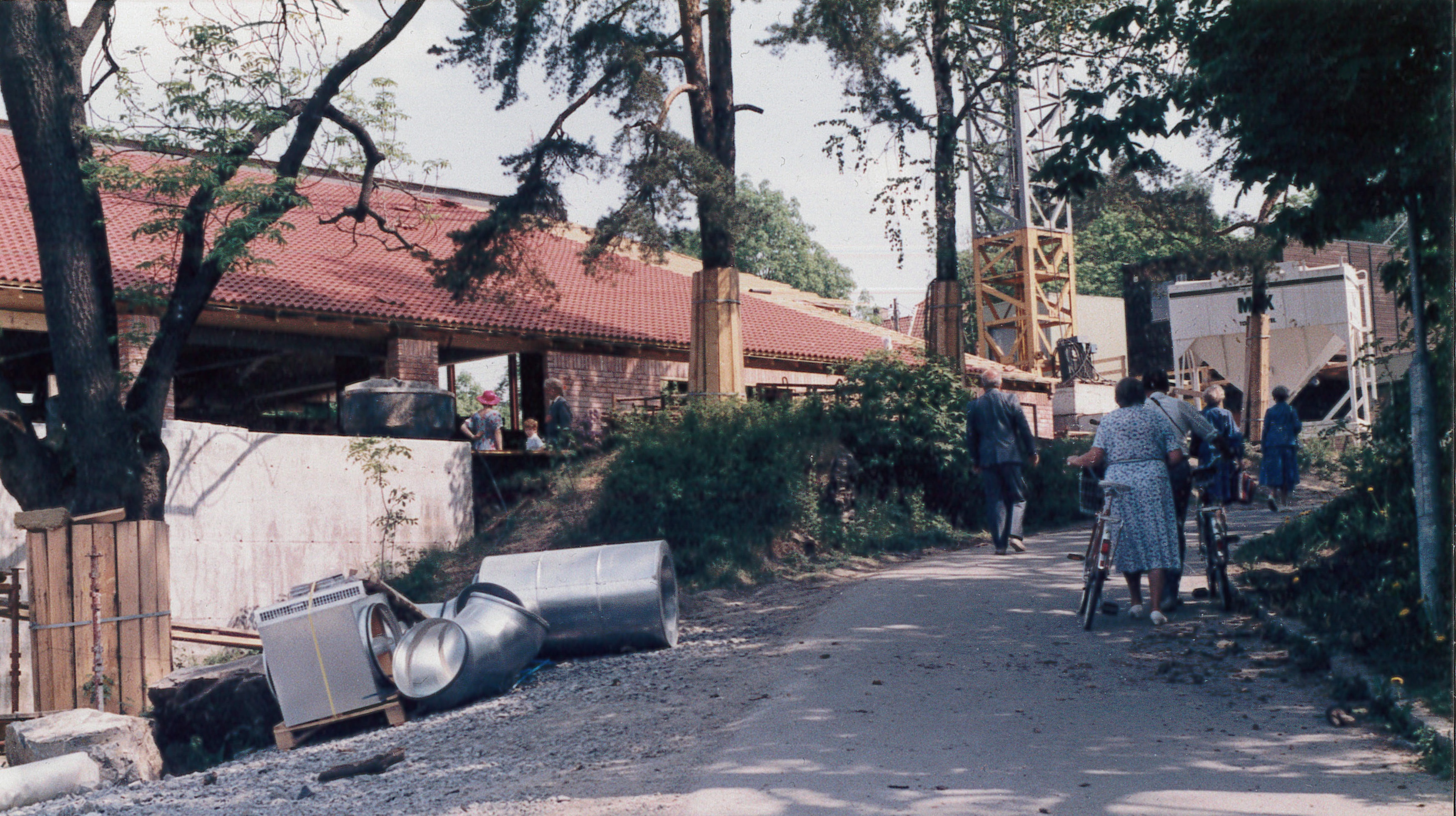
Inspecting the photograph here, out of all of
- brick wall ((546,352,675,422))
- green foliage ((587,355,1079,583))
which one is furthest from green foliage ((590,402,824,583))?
brick wall ((546,352,675,422))

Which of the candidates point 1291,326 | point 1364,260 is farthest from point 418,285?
point 1364,260

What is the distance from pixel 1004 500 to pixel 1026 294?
80.5ft

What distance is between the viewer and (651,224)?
55.5ft

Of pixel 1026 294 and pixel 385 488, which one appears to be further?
pixel 1026 294

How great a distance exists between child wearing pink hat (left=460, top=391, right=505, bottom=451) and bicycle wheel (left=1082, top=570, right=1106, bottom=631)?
34.8 ft

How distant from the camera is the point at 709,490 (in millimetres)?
14562

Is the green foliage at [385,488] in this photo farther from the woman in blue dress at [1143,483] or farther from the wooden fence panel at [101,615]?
the woman in blue dress at [1143,483]

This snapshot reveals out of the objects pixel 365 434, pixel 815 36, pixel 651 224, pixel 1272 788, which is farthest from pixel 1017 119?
pixel 1272 788

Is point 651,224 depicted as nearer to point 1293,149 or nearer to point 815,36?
point 815,36

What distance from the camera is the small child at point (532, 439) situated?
1847 centimetres

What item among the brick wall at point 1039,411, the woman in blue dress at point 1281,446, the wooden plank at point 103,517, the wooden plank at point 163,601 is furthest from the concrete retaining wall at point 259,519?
the brick wall at point 1039,411

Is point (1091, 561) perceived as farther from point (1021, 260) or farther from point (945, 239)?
point (1021, 260)

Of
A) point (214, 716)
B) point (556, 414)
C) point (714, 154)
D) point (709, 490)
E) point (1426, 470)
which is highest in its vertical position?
point (714, 154)

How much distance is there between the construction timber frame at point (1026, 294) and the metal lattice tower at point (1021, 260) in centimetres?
3
